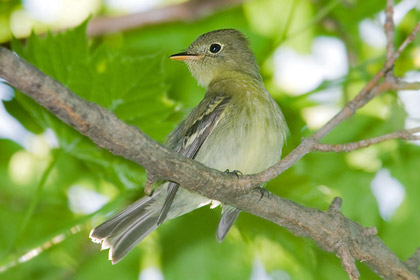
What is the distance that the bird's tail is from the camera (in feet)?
16.0

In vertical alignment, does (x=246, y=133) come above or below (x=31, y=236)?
below

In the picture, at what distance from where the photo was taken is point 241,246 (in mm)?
5559

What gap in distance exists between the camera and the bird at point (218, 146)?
15.7 feet

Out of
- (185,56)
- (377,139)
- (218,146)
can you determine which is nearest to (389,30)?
(377,139)

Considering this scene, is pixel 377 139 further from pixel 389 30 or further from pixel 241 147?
pixel 241 147

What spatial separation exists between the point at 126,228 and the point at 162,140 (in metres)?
0.82

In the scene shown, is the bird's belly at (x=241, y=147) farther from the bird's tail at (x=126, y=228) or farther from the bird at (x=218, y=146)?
the bird's tail at (x=126, y=228)

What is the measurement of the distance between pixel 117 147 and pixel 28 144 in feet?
10.4

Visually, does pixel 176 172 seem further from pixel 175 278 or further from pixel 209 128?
pixel 175 278

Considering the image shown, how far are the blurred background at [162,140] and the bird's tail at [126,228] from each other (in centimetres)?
13

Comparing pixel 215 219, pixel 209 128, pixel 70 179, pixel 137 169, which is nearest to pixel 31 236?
pixel 70 179

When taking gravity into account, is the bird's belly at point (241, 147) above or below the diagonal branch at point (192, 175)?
above

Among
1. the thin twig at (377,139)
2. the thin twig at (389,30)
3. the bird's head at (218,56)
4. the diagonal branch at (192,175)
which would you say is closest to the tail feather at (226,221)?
the diagonal branch at (192,175)

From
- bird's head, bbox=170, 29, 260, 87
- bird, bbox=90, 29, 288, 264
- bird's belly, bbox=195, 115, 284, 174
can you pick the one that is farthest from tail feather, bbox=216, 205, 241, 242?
bird's head, bbox=170, 29, 260, 87
